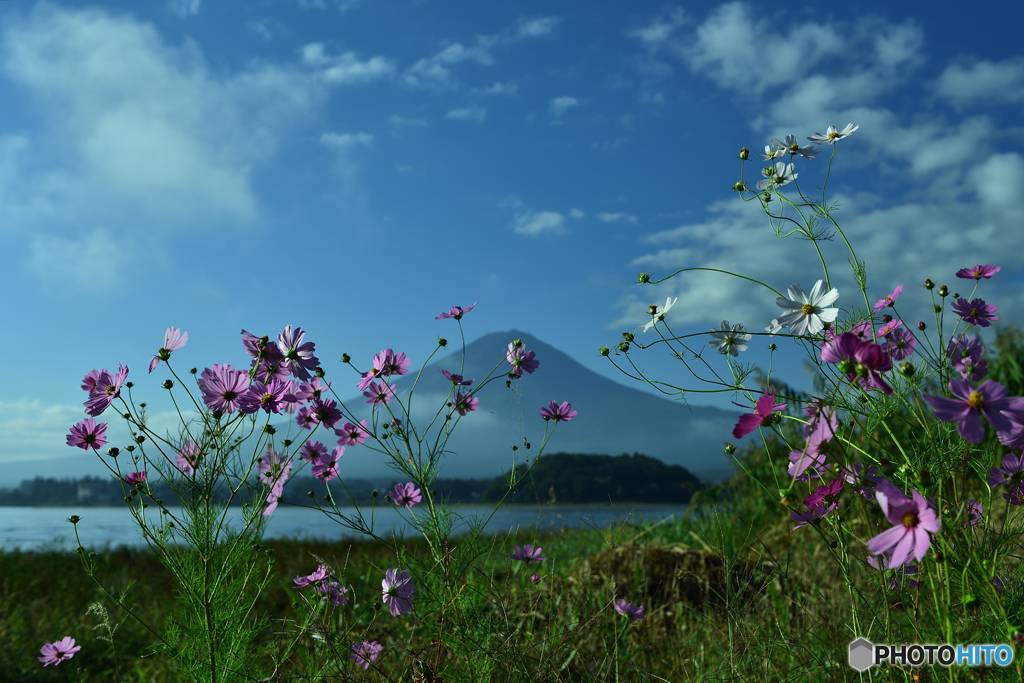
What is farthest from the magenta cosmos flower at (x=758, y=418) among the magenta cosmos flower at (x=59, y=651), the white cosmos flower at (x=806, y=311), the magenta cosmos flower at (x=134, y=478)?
the magenta cosmos flower at (x=59, y=651)

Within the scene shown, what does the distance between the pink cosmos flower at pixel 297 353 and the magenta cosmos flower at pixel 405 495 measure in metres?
0.61

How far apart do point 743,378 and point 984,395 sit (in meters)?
0.82

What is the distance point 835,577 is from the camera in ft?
13.0

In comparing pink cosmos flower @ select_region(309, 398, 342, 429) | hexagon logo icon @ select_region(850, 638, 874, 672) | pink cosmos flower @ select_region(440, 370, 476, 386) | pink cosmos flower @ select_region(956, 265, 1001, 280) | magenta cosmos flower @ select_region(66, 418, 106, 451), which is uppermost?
pink cosmos flower @ select_region(956, 265, 1001, 280)

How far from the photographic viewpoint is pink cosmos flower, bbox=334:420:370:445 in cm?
243

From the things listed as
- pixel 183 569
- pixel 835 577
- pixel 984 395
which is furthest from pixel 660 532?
pixel 984 395

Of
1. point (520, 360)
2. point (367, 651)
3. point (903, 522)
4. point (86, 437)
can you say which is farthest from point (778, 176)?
point (86, 437)

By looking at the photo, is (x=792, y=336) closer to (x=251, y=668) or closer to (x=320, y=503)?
(x=320, y=503)

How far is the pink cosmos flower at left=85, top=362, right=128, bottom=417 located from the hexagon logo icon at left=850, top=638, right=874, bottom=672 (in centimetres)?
228

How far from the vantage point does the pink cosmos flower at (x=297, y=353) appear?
2016 millimetres

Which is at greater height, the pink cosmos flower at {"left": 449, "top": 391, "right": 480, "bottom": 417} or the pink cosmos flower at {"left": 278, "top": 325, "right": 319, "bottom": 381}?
the pink cosmos flower at {"left": 278, "top": 325, "right": 319, "bottom": 381}

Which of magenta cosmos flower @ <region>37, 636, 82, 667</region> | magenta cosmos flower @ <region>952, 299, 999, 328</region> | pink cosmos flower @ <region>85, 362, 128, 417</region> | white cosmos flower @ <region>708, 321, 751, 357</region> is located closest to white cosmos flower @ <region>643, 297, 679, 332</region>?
white cosmos flower @ <region>708, 321, 751, 357</region>

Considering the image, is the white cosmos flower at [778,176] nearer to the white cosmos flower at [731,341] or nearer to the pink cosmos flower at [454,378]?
the white cosmos flower at [731,341]

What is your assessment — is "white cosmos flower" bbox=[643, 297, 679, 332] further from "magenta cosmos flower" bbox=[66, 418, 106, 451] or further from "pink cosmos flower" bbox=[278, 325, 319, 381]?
"magenta cosmos flower" bbox=[66, 418, 106, 451]
